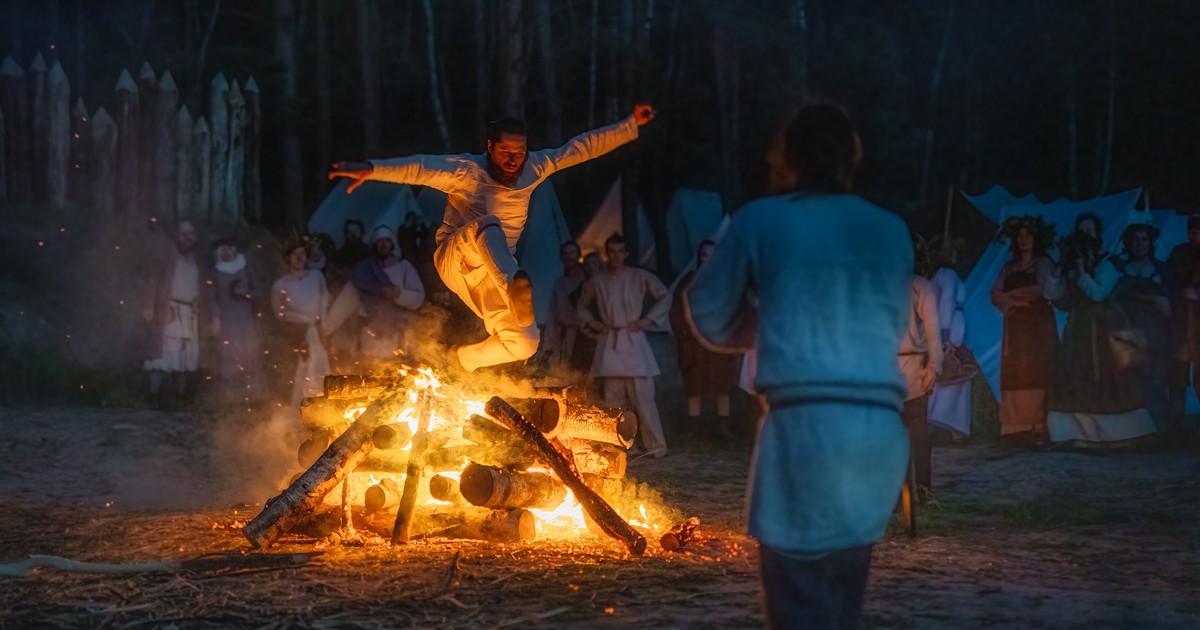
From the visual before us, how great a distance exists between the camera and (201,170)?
15523 mm

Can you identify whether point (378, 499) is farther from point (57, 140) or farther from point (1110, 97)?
point (1110, 97)

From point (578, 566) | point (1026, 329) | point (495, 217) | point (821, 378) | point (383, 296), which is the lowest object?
point (578, 566)

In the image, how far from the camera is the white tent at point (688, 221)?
1096 inches

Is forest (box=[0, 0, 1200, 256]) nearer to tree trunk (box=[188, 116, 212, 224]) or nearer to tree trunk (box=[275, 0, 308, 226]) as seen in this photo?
tree trunk (box=[275, 0, 308, 226])

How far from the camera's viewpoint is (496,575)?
574 cm

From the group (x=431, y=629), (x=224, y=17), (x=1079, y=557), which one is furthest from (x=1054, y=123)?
(x=431, y=629)

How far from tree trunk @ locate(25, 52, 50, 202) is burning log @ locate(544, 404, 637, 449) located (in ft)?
31.6

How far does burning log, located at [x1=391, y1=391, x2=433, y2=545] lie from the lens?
664 cm

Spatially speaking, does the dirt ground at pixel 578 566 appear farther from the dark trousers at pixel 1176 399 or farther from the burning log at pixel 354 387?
the dark trousers at pixel 1176 399

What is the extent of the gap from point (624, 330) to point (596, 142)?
14.2 ft

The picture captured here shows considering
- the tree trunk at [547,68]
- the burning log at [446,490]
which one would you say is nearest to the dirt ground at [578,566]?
the burning log at [446,490]

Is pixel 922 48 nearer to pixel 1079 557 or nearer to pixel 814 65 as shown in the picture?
pixel 814 65

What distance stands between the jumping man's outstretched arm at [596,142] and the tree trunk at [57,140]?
8993 mm

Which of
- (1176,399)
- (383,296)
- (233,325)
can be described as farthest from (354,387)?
(1176,399)
